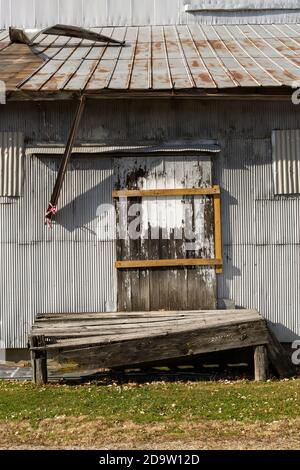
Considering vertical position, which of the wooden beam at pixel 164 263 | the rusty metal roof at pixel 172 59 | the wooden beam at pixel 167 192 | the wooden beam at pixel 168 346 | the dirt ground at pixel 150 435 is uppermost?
the rusty metal roof at pixel 172 59

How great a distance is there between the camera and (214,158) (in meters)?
10.2

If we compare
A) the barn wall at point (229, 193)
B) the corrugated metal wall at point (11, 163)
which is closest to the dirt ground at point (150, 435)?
the barn wall at point (229, 193)

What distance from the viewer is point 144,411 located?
745 centimetres

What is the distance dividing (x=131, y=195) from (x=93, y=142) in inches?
40.3

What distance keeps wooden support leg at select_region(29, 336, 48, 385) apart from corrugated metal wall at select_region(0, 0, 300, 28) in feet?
27.2

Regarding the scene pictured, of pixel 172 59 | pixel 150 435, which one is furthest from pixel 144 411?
pixel 172 59

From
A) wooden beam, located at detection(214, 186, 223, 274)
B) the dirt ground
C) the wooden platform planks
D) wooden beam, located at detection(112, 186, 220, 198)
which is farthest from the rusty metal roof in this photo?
the dirt ground

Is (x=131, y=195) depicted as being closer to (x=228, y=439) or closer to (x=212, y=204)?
(x=212, y=204)

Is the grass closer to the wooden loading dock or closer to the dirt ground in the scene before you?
the dirt ground

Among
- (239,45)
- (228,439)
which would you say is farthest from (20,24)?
(228,439)

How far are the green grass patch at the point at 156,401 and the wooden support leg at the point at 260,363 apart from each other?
8.3 inches

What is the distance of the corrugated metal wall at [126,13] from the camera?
47.3 feet

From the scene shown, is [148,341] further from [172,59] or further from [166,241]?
[172,59]

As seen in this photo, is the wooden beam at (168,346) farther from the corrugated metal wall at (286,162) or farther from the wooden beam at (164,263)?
the corrugated metal wall at (286,162)
